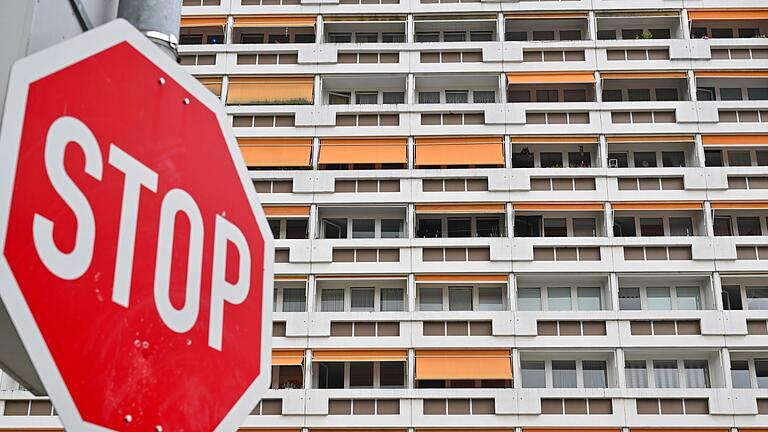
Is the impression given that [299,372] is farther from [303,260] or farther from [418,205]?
[418,205]

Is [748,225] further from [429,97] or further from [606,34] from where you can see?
[429,97]

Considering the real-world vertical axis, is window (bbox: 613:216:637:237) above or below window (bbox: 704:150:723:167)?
below

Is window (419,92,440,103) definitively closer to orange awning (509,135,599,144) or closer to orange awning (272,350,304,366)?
orange awning (509,135,599,144)

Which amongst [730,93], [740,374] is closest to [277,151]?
[730,93]

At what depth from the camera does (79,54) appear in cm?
129

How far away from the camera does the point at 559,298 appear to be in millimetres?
26094

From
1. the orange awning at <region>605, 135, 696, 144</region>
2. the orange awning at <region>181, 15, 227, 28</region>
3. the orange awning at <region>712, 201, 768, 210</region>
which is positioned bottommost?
the orange awning at <region>712, 201, 768, 210</region>

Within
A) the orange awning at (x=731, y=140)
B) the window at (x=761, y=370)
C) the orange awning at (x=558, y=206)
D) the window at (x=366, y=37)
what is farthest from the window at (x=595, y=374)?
the window at (x=366, y=37)

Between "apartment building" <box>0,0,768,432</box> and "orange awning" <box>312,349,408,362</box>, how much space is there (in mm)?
39

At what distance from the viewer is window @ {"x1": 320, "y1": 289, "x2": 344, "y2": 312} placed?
2614cm

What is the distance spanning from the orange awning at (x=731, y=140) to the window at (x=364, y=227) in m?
9.78

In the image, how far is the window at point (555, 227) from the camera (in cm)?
2700

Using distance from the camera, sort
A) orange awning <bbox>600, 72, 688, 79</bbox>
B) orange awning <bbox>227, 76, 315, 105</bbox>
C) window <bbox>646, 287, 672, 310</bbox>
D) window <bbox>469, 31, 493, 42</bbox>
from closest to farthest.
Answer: window <bbox>646, 287, 672, 310</bbox> → orange awning <bbox>600, 72, 688, 79</bbox> → orange awning <bbox>227, 76, 315, 105</bbox> → window <bbox>469, 31, 493, 42</bbox>

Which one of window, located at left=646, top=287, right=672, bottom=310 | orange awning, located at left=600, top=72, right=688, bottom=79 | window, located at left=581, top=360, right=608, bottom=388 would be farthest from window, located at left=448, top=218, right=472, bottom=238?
orange awning, located at left=600, top=72, right=688, bottom=79
